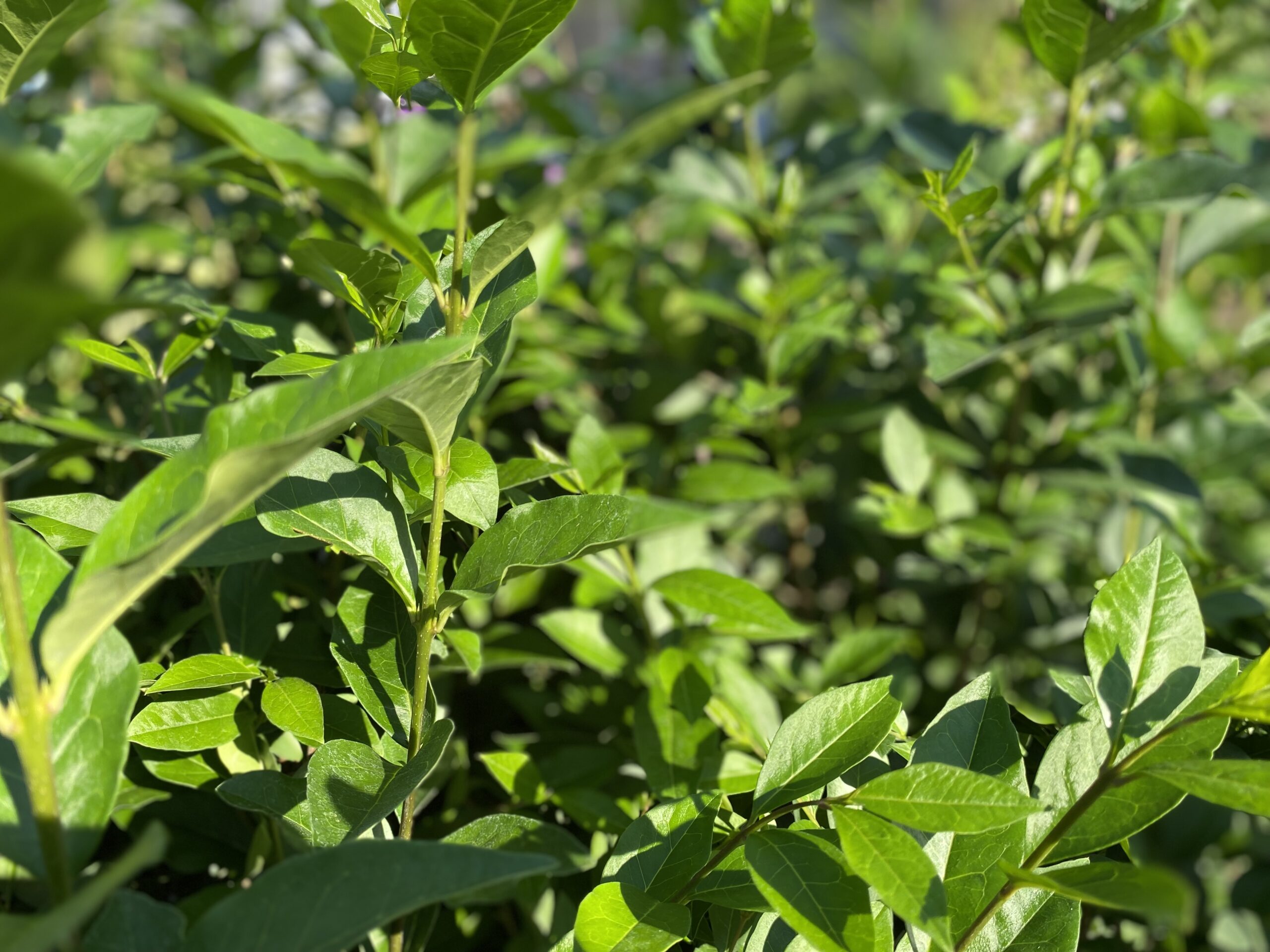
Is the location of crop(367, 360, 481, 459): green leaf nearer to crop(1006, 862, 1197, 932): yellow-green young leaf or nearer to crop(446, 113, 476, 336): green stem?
crop(446, 113, 476, 336): green stem

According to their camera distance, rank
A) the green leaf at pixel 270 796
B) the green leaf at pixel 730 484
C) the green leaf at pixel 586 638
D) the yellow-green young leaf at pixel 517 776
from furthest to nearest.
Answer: the green leaf at pixel 730 484, the green leaf at pixel 586 638, the yellow-green young leaf at pixel 517 776, the green leaf at pixel 270 796

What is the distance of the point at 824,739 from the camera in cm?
57

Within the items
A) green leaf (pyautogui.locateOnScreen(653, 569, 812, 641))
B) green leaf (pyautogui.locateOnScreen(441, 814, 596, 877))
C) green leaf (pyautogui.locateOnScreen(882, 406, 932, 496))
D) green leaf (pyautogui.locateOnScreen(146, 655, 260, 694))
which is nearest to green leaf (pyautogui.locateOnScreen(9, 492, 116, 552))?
green leaf (pyautogui.locateOnScreen(146, 655, 260, 694))

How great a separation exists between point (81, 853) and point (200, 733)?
6.7 inches

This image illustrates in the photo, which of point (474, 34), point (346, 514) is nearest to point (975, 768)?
point (346, 514)

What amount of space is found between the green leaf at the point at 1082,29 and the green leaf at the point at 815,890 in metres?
0.74

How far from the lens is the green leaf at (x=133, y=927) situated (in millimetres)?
467

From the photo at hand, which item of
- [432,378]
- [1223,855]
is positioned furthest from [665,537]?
[1223,855]

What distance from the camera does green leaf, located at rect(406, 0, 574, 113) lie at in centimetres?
51

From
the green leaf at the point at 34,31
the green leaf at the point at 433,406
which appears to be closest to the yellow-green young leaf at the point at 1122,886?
the green leaf at the point at 433,406

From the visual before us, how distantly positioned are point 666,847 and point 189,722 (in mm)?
326

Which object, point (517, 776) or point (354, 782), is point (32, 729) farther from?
point (517, 776)

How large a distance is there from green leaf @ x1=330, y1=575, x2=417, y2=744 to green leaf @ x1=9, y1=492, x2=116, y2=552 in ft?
0.55

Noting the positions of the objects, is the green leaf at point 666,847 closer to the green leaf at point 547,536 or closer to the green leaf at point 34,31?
the green leaf at point 547,536
